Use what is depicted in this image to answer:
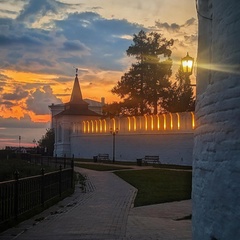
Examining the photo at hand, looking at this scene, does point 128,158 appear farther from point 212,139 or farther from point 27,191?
point 212,139

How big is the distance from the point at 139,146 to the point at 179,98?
19565 millimetres

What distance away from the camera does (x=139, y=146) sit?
47562 mm

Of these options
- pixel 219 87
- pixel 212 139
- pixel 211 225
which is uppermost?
pixel 219 87

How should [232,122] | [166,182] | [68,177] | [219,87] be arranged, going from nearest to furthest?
[232,122], [219,87], [68,177], [166,182]

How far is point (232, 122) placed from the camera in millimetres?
5508

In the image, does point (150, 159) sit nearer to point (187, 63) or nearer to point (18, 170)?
point (18, 170)

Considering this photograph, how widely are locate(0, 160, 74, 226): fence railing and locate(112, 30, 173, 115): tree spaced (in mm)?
49305

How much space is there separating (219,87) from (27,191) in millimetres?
7546

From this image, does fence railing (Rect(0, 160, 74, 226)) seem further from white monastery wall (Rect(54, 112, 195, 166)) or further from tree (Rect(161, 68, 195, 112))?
tree (Rect(161, 68, 195, 112))

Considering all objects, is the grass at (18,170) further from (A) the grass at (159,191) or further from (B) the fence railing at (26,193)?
(A) the grass at (159,191)

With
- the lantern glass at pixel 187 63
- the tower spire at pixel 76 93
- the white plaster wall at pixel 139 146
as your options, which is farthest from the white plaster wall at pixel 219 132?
the tower spire at pixel 76 93

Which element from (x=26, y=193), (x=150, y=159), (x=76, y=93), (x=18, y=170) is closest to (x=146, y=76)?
(x=76, y=93)

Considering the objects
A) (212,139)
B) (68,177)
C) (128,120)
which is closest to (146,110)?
(128,120)

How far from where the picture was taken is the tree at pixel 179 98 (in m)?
64.9
